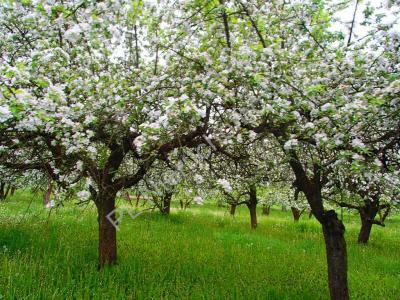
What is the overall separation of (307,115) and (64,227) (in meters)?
12.1

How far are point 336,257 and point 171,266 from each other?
485cm

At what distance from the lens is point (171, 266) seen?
10234 mm

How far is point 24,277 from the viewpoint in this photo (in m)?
7.63

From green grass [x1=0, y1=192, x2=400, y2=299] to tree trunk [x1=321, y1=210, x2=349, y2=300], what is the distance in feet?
4.67

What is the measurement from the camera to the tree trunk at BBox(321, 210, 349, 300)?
7.34 m

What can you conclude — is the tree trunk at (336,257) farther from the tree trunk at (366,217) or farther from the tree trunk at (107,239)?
the tree trunk at (366,217)

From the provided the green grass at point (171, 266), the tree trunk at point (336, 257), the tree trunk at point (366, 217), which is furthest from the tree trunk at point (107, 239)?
the tree trunk at point (366, 217)

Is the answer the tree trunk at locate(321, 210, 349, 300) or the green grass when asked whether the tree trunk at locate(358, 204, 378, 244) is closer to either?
the green grass

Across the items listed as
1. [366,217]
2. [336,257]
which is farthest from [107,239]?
[366,217]

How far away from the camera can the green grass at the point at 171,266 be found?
7.71 m

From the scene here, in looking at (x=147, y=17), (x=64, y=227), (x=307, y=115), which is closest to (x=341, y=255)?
(x=307, y=115)

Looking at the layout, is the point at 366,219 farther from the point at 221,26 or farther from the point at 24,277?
the point at 24,277

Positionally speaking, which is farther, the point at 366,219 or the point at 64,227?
the point at 366,219

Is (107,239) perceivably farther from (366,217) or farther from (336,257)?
(366,217)
